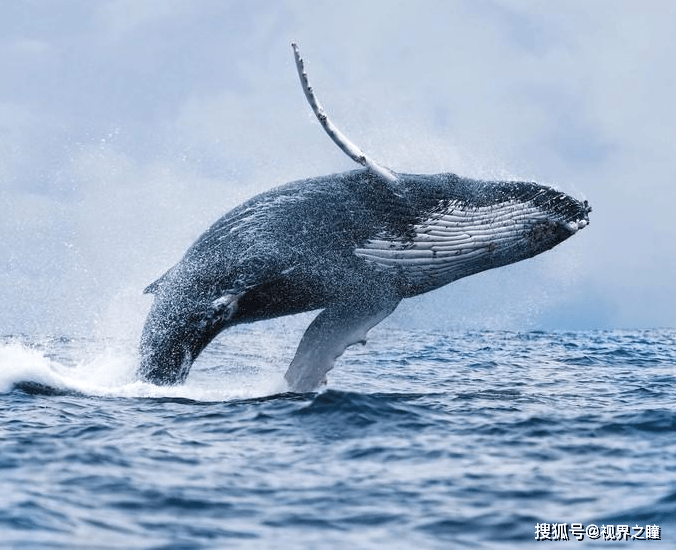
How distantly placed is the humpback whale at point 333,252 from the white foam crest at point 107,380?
0.87ft

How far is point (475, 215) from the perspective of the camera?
13047 millimetres

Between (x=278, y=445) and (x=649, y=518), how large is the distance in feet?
11.8

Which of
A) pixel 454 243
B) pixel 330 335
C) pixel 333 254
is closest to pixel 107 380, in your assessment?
pixel 330 335

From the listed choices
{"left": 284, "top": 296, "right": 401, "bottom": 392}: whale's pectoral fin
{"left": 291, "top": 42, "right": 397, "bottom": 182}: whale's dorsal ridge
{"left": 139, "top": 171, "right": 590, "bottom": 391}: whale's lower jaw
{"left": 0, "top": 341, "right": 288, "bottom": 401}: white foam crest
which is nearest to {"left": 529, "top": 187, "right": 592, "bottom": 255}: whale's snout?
{"left": 139, "top": 171, "right": 590, "bottom": 391}: whale's lower jaw

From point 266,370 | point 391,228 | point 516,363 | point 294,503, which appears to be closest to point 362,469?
point 294,503

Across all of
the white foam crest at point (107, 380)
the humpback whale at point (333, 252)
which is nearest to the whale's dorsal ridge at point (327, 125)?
the humpback whale at point (333, 252)

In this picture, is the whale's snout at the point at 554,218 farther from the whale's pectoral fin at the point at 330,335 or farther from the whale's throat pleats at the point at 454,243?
the whale's pectoral fin at the point at 330,335

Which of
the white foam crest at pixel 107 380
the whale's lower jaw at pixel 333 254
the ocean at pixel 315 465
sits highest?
the whale's lower jaw at pixel 333 254

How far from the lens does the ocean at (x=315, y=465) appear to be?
22.2 feet

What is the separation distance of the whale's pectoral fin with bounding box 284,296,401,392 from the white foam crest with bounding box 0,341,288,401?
16.2 inches

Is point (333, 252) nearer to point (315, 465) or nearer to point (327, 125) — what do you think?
point (327, 125)

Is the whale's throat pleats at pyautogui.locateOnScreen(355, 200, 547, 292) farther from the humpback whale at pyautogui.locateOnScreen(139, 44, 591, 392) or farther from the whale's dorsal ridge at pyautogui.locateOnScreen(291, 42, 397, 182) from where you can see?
the whale's dorsal ridge at pyautogui.locateOnScreen(291, 42, 397, 182)

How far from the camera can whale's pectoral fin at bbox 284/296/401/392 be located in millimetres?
12766

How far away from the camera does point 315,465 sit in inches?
333
